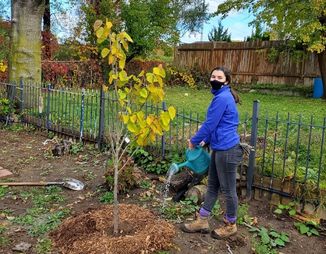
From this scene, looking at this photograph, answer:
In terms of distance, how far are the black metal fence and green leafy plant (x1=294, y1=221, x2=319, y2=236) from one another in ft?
0.94

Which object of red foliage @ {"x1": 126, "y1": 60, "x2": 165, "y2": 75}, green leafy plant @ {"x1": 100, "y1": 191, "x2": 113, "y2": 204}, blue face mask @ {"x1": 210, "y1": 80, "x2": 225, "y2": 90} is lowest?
green leafy plant @ {"x1": 100, "y1": 191, "x2": 113, "y2": 204}

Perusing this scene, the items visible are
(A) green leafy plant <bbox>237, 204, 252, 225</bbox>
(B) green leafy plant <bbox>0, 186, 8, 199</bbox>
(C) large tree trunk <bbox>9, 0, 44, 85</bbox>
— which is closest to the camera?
(A) green leafy plant <bbox>237, 204, 252, 225</bbox>

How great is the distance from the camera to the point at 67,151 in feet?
23.6

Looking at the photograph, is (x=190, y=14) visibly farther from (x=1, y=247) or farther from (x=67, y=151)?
(x=1, y=247)

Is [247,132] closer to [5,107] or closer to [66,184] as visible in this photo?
[66,184]

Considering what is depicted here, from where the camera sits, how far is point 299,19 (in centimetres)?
1416

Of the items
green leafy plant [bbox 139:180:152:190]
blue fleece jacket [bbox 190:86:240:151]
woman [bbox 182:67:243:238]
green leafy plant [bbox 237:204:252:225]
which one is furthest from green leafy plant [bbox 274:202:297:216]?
green leafy plant [bbox 139:180:152:190]

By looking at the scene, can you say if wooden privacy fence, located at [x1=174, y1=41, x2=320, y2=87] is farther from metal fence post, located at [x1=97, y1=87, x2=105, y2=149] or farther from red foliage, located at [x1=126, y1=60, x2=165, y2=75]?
metal fence post, located at [x1=97, y1=87, x2=105, y2=149]

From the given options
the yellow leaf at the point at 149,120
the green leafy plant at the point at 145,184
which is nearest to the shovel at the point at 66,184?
the green leafy plant at the point at 145,184

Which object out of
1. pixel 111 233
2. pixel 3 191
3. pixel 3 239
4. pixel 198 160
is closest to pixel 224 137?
pixel 198 160

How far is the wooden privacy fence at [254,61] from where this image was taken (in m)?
17.0

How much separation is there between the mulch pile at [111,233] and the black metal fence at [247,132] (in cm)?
97

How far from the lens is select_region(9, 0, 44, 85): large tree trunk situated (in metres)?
9.81

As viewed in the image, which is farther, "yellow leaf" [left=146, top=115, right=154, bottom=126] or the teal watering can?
the teal watering can
